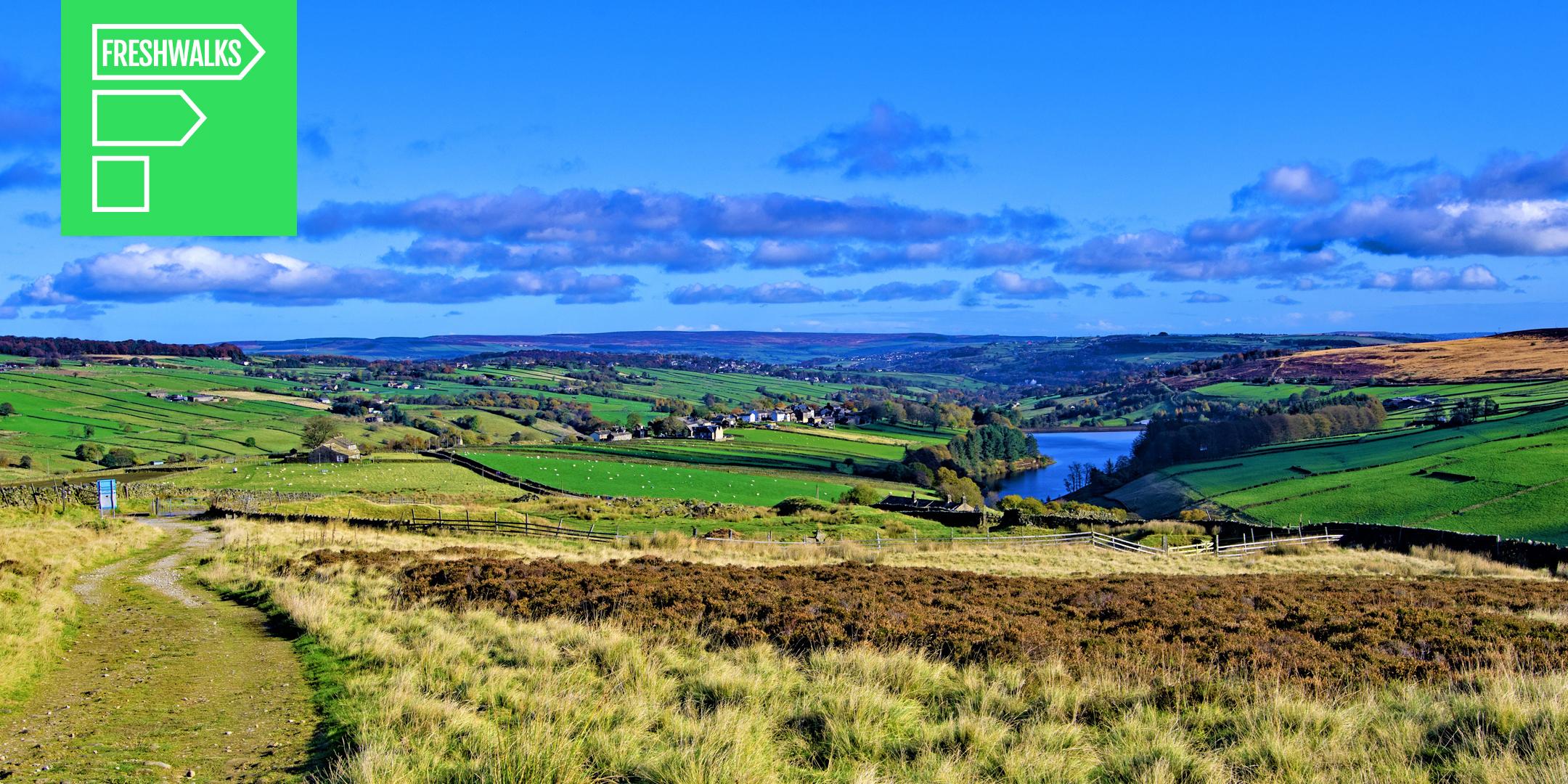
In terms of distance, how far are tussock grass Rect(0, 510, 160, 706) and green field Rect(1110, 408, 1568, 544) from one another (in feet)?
185

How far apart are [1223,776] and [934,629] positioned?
669 centimetres

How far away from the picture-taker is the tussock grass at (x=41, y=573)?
37.9 ft

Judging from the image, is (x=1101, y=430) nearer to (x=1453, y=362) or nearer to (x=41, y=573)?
(x=1453, y=362)

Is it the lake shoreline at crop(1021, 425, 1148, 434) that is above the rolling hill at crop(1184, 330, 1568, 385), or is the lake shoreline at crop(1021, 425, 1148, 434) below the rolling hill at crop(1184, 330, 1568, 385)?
below

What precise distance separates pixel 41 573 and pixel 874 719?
739 inches

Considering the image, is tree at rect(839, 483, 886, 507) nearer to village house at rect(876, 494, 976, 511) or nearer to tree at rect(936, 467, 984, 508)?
village house at rect(876, 494, 976, 511)

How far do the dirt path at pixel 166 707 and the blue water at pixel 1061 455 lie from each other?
95.1 m

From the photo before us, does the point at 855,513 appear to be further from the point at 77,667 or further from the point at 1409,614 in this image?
the point at 77,667

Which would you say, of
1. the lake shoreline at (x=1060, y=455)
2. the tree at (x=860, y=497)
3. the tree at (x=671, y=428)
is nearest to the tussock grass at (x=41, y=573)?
the tree at (x=860, y=497)

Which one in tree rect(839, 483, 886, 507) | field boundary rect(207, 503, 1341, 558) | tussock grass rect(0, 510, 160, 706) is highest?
tussock grass rect(0, 510, 160, 706)

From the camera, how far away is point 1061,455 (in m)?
150

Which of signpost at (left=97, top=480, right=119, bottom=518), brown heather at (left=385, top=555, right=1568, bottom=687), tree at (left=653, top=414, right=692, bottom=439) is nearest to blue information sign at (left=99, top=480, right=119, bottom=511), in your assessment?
signpost at (left=97, top=480, right=119, bottom=518)

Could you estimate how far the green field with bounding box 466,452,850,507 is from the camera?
76375 millimetres

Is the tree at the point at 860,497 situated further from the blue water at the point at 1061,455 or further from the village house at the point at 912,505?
the blue water at the point at 1061,455
